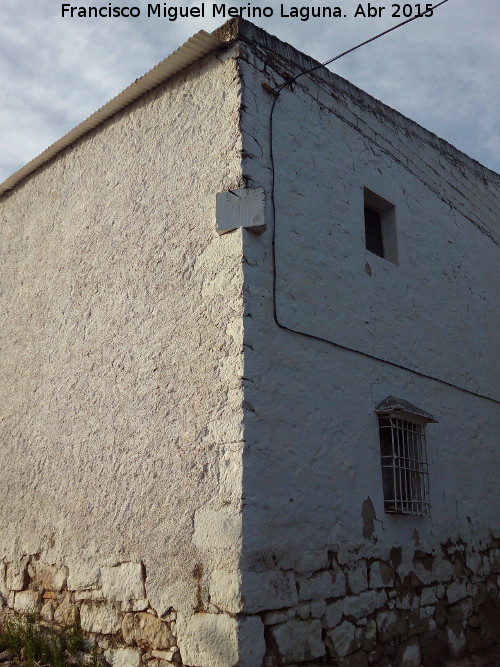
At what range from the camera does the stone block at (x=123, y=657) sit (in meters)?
4.06

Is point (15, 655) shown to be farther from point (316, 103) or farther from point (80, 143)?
point (316, 103)

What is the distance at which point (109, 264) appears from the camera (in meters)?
5.23

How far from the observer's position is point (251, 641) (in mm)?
3633

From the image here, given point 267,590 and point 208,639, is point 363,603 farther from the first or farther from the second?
point 208,639

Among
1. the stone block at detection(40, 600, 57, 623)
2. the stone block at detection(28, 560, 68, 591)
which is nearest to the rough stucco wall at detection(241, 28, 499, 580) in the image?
the stone block at detection(28, 560, 68, 591)

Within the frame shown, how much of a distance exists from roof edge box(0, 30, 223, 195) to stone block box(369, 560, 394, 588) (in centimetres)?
383

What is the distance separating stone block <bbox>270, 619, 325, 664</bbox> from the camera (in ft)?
12.4

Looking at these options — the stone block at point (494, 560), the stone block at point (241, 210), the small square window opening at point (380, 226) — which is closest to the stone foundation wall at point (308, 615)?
the stone block at point (494, 560)

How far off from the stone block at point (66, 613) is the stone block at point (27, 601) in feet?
0.91

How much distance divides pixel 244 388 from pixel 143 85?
2.72 metres

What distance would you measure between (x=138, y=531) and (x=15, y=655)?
52.5 inches

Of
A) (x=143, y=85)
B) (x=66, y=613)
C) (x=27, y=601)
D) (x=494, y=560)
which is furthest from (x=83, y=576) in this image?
(x=143, y=85)

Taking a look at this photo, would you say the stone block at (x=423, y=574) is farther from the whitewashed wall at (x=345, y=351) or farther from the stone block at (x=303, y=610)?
the stone block at (x=303, y=610)

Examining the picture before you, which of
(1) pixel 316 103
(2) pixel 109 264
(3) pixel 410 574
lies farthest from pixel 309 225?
(3) pixel 410 574
